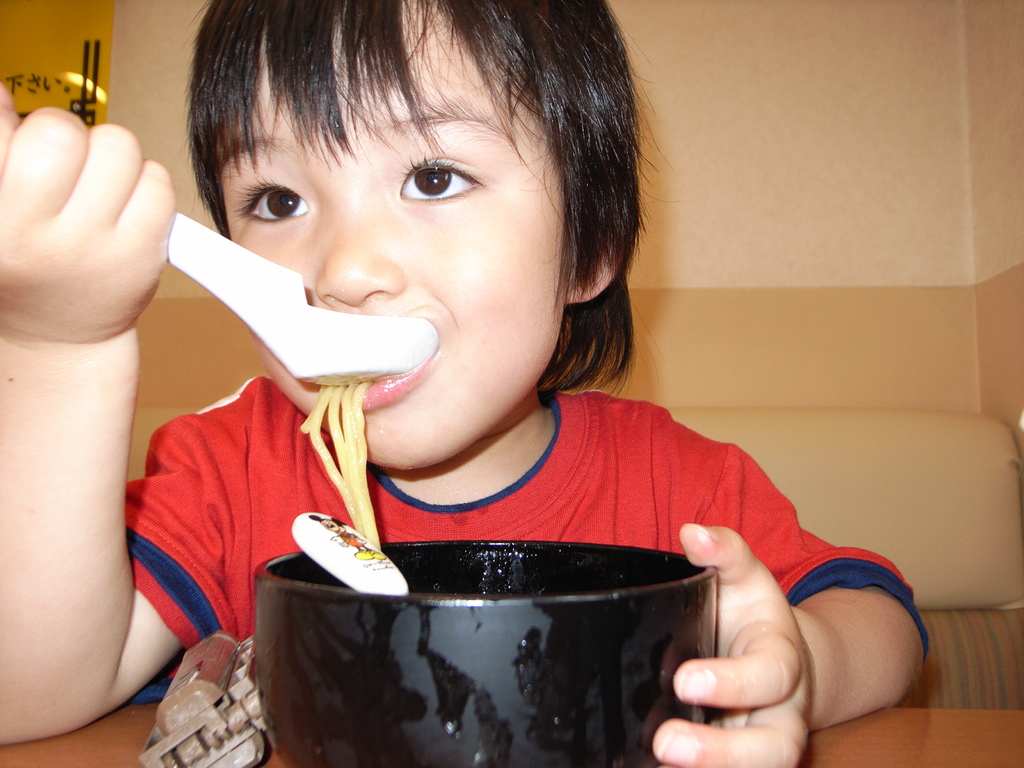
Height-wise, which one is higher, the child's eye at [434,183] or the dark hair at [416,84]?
the dark hair at [416,84]

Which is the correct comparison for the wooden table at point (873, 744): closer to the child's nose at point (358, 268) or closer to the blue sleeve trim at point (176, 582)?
the blue sleeve trim at point (176, 582)

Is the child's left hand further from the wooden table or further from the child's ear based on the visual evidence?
the child's ear

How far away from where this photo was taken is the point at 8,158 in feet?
1.23

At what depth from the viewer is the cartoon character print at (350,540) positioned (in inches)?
14.4

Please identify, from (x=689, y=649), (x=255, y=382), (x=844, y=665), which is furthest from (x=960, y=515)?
(x=689, y=649)

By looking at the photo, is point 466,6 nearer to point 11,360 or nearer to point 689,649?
point 11,360

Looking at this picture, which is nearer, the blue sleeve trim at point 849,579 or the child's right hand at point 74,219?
the child's right hand at point 74,219

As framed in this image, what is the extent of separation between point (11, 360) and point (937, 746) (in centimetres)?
55

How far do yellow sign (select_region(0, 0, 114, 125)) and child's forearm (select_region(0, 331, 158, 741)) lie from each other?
1665mm

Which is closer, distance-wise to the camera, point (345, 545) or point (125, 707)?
point (345, 545)

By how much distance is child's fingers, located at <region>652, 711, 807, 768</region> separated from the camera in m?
0.29

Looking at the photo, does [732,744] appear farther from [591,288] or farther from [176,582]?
[591,288]

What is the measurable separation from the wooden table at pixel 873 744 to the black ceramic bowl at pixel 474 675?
0.53 feet

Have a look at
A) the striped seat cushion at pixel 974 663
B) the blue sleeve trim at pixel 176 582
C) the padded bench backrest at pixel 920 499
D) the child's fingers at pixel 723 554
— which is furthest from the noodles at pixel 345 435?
the striped seat cushion at pixel 974 663
